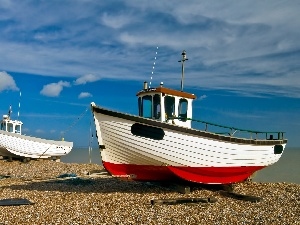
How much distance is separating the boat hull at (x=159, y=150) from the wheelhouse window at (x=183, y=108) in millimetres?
2050

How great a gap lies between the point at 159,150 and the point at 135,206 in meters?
2.29

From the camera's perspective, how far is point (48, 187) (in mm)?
16188

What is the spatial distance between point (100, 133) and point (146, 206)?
3.43 metres

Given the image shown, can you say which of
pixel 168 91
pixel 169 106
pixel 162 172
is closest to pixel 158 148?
pixel 162 172

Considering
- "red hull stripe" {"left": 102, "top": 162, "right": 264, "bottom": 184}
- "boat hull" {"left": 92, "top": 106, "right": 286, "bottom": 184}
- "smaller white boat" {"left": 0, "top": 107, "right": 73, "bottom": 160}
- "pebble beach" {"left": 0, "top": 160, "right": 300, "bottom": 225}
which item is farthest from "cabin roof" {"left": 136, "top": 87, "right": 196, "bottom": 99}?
"smaller white boat" {"left": 0, "top": 107, "right": 73, "bottom": 160}

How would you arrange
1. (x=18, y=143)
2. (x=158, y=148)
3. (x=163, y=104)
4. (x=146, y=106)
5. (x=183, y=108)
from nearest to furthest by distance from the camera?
1. (x=158, y=148)
2. (x=163, y=104)
3. (x=146, y=106)
4. (x=183, y=108)
5. (x=18, y=143)

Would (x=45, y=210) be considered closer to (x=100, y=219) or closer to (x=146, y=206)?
(x=100, y=219)

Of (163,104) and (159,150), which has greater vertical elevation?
(163,104)

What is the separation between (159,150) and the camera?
13164 mm

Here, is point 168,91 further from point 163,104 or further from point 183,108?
point 183,108

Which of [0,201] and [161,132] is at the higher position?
[161,132]

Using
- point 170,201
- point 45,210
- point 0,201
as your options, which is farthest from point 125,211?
point 0,201

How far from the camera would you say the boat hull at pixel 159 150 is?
1309cm

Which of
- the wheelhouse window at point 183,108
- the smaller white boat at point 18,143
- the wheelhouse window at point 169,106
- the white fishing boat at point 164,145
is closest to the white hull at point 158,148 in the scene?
the white fishing boat at point 164,145
